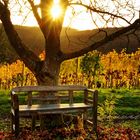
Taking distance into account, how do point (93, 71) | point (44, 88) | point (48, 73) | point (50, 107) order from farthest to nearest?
point (93, 71)
point (48, 73)
point (44, 88)
point (50, 107)

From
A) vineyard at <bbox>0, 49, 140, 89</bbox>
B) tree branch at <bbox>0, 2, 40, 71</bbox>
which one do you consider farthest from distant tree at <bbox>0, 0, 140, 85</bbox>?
vineyard at <bbox>0, 49, 140, 89</bbox>

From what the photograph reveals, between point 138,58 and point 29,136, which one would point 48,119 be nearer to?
point 29,136

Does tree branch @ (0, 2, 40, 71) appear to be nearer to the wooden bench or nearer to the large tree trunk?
the large tree trunk

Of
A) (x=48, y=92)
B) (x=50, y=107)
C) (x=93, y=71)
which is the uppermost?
(x=93, y=71)

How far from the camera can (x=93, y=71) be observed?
71.0 m

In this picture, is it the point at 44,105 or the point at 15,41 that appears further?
the point at 15,41

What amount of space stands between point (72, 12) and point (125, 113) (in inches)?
414

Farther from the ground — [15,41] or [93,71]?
[93,71]

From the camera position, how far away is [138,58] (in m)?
75.3

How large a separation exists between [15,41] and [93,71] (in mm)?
56344

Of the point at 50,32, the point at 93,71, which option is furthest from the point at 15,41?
the point at 93,71

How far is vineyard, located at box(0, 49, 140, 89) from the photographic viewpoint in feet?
232

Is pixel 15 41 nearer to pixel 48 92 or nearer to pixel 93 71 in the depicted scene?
pixel 48 92

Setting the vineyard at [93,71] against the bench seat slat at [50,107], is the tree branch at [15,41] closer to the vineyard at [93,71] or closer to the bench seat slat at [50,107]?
the bench seat slat at [50,107]
